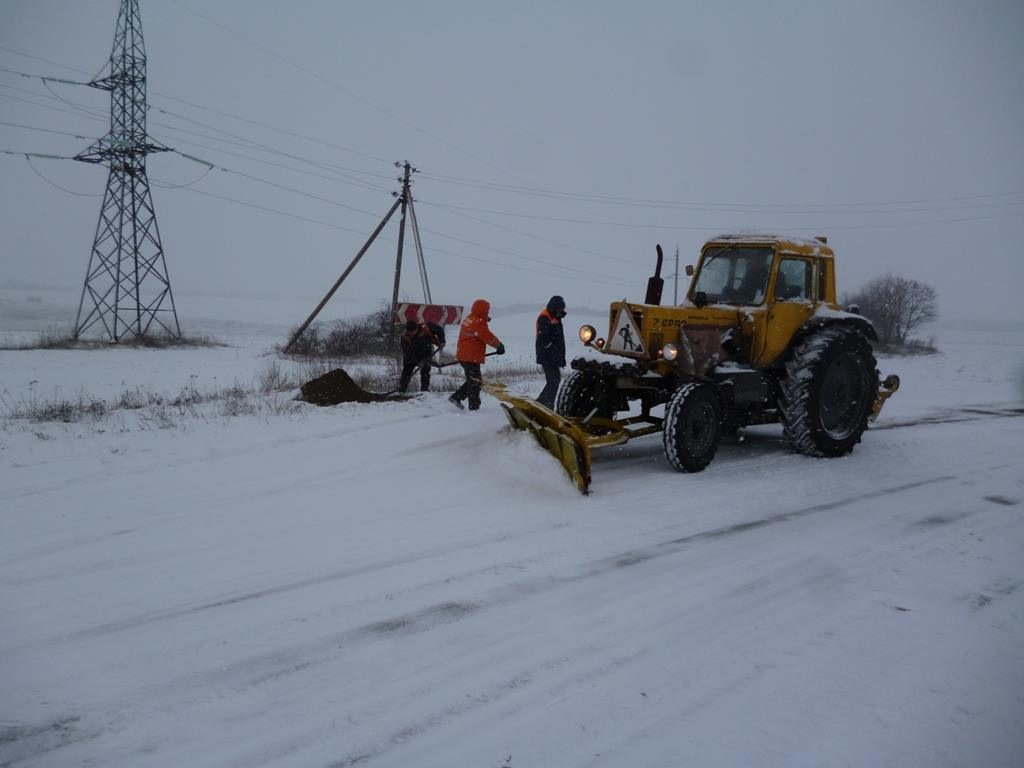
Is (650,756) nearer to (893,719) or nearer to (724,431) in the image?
(893,719)

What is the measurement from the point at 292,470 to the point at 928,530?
211 inches

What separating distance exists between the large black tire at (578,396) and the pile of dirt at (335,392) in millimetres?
3147

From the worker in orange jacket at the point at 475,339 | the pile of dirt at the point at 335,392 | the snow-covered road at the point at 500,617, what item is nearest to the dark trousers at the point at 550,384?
the worker in orange jacket at the point at 475,339

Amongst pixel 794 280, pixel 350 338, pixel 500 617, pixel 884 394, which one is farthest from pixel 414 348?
pixel 350 338

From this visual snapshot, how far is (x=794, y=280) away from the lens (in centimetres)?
766

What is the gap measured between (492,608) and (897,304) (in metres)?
49.4

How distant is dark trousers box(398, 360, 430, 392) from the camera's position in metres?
10.3

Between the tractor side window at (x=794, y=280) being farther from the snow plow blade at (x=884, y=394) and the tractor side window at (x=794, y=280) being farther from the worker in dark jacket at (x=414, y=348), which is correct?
the worker in dark jacket at (x=414, y=348)

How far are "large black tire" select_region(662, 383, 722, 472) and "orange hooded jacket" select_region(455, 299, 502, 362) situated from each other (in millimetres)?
3052

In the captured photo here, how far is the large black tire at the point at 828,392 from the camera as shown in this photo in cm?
728

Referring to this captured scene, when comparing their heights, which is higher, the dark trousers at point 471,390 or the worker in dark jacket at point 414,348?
the worker in dark jacket at point 414,348

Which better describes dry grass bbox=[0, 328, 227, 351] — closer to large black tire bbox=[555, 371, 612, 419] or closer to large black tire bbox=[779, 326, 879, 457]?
large black tire bbox=[555, 371, 612, 419]

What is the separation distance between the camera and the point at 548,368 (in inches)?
354

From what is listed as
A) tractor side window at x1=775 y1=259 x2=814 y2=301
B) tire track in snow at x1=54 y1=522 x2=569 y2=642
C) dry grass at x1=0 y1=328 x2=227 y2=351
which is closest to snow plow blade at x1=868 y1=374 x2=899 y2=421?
tractor side window at x1=775 y1=259 x2=814 y2=301
